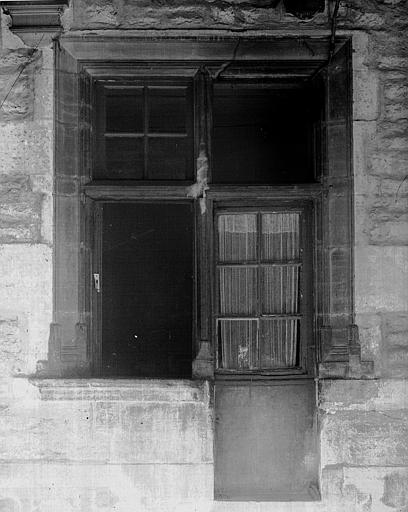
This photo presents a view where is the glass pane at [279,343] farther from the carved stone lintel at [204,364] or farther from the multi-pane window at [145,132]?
the multi-pane window at [145,132]

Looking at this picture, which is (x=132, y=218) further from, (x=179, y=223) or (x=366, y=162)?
(x=366, y=162)

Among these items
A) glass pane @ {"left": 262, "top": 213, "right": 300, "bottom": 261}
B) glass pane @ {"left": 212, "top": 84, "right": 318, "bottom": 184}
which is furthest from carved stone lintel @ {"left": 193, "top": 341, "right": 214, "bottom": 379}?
glass pane @ {"left": 212, "top": 84, "right": 318, "bottom": 184}

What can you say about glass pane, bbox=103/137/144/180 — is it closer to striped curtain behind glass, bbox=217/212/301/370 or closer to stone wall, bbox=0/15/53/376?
stone wall, bbox=0/15/53/376

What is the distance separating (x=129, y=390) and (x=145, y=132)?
1.50m

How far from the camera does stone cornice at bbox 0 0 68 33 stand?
12.3ft

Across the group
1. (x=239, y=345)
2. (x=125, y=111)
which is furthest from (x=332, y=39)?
(x=239, y=345)

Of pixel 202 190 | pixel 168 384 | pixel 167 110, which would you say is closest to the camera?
pixel 168 384

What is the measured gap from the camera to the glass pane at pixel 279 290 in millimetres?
3842

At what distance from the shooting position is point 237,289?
3848 mm

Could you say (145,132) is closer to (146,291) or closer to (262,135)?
(262,135)

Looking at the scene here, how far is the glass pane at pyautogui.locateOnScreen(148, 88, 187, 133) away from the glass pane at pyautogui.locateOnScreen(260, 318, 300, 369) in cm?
127

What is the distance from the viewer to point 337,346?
3723 millimetres

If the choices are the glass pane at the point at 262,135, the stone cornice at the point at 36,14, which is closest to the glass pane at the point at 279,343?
the glass pane at the point at 262,135

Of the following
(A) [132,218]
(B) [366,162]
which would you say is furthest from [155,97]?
(B) [366,162]
